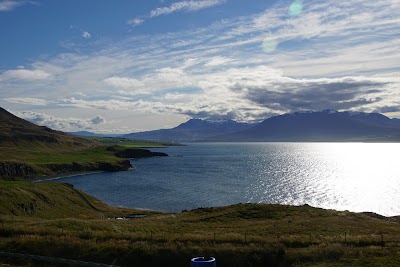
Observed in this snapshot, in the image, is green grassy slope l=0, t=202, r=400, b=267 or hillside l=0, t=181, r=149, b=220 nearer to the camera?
green grassy slope l=0, t=202, r=400, b=267

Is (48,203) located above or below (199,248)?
below

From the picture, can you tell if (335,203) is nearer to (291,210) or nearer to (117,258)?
(291,210)

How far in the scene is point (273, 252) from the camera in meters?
33.7

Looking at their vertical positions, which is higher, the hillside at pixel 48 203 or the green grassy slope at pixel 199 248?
the green grassy slope at pixel 199 248

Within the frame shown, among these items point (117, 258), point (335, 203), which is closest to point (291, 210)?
point (117, 258)

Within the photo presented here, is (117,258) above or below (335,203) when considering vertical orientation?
above

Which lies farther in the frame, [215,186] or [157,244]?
[215,186]

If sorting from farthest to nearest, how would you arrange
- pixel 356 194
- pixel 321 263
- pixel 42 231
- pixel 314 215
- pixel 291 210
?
pixel 356 194 → pixel 291 210 → pixel 314 215 → pixel 42 231 → pixel 321 263

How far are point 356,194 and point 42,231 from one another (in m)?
145

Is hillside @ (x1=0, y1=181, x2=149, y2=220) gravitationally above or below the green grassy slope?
below

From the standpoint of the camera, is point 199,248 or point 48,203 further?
point 48,203

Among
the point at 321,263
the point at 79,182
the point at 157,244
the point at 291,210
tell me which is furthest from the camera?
the point at 79,182

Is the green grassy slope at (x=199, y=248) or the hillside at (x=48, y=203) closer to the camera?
the green grassy slope at (x=199, y=248)

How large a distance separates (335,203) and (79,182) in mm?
114281
